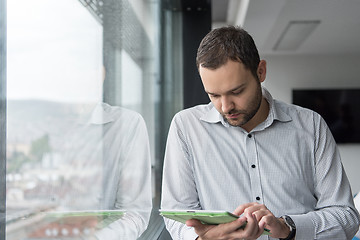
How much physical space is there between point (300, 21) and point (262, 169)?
4.22 m

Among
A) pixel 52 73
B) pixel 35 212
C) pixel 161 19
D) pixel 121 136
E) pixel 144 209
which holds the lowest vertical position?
pixel 144 209

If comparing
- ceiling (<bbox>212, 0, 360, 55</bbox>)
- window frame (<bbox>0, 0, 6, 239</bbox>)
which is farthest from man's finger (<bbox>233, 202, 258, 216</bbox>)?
ceiling (<bbox>212, 0, 360, 55</bbox>)

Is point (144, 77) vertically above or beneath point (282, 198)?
above

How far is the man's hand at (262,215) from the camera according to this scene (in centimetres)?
114

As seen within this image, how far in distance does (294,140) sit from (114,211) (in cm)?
58

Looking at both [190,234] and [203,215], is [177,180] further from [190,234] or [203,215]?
[203,215]

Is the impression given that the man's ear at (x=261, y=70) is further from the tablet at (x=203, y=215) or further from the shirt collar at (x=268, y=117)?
the tablet at (x=203, y=215)

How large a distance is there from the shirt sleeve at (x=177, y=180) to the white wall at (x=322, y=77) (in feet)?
19.7

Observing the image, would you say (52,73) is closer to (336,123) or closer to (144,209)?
(144,209)

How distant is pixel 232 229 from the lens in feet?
3.60

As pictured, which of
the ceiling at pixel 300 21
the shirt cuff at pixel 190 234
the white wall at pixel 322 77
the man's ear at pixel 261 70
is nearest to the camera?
the shirt cuff at pixel 190 234

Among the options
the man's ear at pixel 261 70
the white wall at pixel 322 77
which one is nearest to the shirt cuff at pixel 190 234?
the man's ear at pixel 261 70

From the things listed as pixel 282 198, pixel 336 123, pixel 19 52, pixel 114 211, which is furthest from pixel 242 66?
pixel 336 123

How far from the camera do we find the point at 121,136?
147cm
